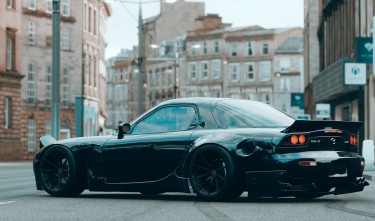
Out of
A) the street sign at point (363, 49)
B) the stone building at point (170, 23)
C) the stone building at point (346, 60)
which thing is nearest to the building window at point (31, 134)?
the stone building at point (346, 60)

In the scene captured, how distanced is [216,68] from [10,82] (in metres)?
66.5

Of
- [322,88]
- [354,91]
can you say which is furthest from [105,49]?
[354,91]

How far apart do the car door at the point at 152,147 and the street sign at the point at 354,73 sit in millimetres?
28519

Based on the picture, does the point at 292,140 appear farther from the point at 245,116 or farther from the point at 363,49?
the point at 363,49

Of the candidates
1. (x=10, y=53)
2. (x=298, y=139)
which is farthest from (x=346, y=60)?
(x=298, y=139)

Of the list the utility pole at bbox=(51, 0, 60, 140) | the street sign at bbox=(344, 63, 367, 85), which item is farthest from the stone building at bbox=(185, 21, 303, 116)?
the utility pole at bbox=(51, 0, 60, 140)

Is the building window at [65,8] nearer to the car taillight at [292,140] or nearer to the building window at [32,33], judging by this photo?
the building window at [32,33]

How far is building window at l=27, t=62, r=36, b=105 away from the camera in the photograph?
72.1 meters

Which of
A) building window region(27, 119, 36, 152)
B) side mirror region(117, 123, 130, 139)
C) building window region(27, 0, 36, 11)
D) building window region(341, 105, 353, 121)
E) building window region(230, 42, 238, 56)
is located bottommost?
building window region(27, 119, 36, 152)

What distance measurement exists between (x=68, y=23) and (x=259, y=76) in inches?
2039

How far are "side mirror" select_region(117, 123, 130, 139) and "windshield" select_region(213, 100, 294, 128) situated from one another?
1.11 m

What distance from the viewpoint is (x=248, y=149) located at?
38.9ft

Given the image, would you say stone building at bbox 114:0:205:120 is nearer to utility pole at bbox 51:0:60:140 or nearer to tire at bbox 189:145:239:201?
utility pole at bbox 51:0:60:140

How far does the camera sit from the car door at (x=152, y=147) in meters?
12.6
